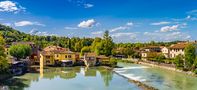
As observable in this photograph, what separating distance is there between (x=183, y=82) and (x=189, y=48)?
9826mm

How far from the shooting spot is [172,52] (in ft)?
198

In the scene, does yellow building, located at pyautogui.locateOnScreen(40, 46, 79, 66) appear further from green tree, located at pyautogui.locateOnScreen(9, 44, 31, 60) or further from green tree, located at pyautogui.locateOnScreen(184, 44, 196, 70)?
green tree, located at pyautogui.locateOnScreen(184, 44, 196, 70)

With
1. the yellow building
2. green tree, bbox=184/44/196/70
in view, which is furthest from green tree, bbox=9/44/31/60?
green tree, bbox=184/44/196/70

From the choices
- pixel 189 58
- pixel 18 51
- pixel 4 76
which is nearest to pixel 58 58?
pixel 18 51

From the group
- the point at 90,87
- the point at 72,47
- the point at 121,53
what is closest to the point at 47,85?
the point at 90,87

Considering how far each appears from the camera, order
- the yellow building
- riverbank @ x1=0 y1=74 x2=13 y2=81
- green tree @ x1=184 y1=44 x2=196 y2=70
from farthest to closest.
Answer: the yellow building → green tree @ x1=184 y1=44 x2=196 y2=70 → riverbank @ x1=0 y1=74 x2=13 y2=81

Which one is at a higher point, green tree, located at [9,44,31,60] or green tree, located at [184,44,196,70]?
green tree, located at [9,44,31,60]

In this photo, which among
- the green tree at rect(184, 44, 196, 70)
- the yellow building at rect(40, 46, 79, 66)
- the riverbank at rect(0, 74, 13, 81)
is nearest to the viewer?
the riverbank at rect(0, 74, 13, 81)

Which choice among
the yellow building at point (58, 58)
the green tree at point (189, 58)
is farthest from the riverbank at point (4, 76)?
the green tree at point (189, 58)

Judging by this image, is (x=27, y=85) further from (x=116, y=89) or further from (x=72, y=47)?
(x=72, y=47)

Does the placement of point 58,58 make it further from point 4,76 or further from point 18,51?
point 4,76

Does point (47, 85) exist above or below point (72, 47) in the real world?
below

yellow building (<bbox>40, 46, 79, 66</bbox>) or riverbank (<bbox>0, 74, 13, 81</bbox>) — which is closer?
riverbank (<bbox>0, 74, 13, 81</bbox>)

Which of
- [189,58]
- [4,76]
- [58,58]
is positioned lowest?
[4,76]
